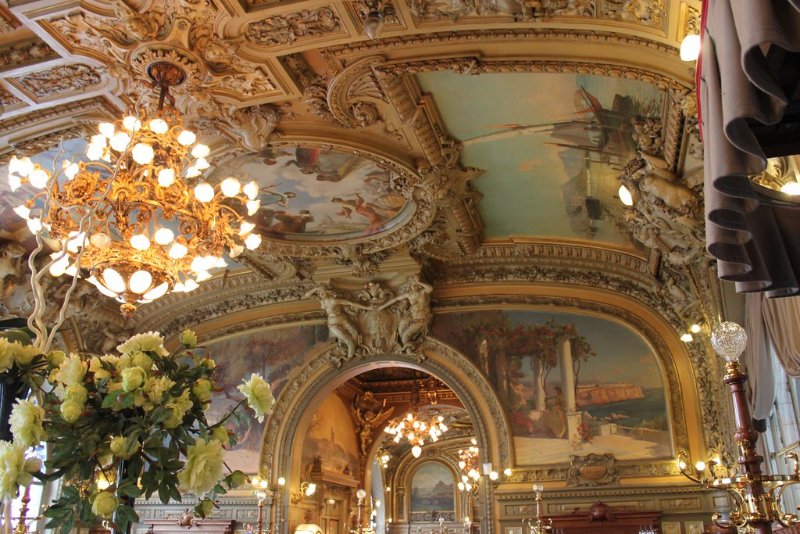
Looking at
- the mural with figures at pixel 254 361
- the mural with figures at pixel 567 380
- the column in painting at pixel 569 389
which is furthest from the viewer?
the mural with figures at pixel 254 361

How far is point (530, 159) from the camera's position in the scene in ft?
30.1

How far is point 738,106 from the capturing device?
161cm

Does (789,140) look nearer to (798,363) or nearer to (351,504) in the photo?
(798,363)

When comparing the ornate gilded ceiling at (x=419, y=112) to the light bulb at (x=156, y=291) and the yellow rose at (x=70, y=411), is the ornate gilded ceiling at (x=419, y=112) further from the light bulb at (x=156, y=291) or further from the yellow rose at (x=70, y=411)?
the yellow rose at (x=70, y=411)

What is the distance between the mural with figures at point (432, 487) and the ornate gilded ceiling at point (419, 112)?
57.5ft

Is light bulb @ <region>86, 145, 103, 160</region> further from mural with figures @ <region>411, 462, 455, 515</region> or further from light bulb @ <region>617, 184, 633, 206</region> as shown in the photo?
mural with figures @ <region>411, 462, 455, 515</region>

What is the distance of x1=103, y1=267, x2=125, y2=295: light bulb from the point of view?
630 cm

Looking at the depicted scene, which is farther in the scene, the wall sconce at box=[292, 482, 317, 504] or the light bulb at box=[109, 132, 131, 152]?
the wall sconce at box=[292, 482, 317, 504]

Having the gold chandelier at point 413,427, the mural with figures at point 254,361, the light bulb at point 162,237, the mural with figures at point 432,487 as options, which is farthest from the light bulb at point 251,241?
the mural with figures at point 432,487

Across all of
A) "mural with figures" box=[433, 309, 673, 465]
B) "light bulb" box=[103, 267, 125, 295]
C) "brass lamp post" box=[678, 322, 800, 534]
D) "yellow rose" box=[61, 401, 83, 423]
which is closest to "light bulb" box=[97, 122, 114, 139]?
"light bulb" box=[103, 267, 125, 295]

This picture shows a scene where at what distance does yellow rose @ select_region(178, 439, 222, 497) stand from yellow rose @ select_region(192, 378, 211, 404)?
0.22 metres

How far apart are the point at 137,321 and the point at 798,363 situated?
12.7 metres

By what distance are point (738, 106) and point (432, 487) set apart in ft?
90.3

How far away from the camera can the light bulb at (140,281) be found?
6328 mm
